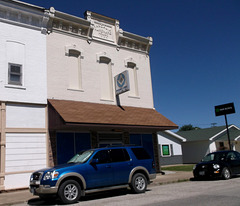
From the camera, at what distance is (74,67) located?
15.9m

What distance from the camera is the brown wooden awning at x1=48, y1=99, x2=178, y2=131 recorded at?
13328mm

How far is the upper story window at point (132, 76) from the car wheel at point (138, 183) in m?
8.37

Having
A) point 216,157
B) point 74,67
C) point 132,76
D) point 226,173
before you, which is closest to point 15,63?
point 74,67

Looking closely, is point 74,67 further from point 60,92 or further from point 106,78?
point 106,78

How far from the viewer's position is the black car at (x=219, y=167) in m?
13.1

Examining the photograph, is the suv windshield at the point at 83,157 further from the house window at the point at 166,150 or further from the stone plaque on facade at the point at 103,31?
the house window at the point at 166,150

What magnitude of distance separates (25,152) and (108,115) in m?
4.65

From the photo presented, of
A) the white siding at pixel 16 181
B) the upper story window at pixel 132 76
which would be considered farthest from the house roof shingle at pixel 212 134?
the white siding at pixel 16 181

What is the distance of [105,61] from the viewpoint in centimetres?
1753

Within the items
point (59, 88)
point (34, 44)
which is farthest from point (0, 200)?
point (34, 44)

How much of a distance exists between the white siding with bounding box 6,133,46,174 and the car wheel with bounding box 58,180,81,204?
190 inches

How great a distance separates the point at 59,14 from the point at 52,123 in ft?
20.5

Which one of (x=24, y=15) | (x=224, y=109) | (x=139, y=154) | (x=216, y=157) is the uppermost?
(x=24, y=15)

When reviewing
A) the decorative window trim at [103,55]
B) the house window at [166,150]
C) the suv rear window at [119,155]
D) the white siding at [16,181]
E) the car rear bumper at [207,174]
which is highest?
the decorative window trim at [103,55]
